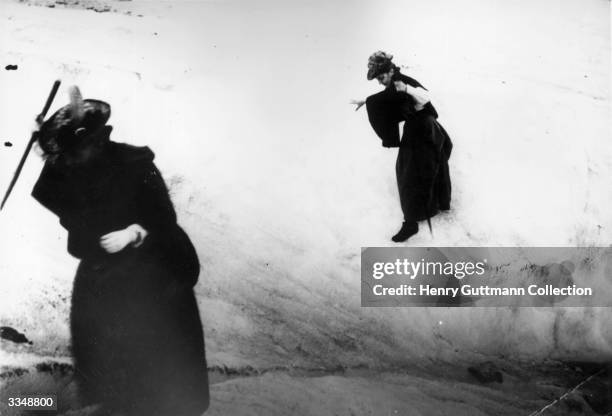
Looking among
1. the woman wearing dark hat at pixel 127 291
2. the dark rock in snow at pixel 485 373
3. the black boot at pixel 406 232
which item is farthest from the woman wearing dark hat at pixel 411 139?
the woman wearing dark hat at pixel 127 291

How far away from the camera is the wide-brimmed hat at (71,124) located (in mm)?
2598

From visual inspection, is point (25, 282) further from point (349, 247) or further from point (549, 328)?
point (549, 328)

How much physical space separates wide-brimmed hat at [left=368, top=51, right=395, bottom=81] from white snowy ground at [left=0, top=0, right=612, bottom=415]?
0.05 meters

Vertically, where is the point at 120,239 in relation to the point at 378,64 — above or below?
below

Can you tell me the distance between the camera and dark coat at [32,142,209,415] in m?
2.53

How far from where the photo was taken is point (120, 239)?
2537mm

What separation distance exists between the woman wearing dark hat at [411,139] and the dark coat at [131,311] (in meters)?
1.16

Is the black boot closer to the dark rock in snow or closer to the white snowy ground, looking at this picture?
the white snowy ground

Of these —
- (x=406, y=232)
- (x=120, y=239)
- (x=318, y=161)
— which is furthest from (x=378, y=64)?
(x=120, y=239)

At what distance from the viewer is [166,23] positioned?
2.69 metres

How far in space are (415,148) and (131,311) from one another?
5.37 feet

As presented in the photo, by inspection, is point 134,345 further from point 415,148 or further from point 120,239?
point 415,148

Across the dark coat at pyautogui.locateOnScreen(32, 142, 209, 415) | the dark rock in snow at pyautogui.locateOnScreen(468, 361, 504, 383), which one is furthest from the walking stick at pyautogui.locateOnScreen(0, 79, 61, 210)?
the dark rock in snow at pyautogui.locateOnScreen(468, 361, 504, 383)

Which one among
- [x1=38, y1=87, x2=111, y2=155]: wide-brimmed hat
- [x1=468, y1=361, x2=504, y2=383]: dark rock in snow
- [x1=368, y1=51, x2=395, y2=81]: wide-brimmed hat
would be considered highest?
[x1=368, y1=51, x2=395, y2=81]: wide-brimmed hat
